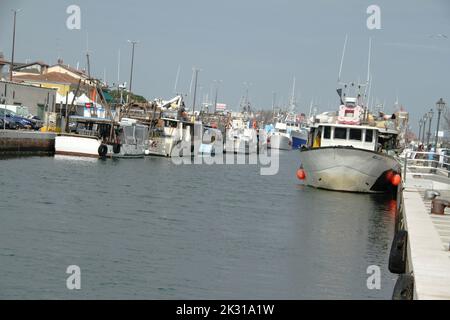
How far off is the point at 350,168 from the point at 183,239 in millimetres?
18818

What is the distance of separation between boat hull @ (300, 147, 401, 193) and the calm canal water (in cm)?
74

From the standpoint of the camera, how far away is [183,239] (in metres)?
24.2

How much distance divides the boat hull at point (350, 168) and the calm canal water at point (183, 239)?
2.43ft

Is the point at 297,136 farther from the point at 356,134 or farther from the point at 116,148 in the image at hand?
the point at 356,134

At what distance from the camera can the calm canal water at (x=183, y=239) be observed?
58.9 ft

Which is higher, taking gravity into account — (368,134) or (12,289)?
(368,134)

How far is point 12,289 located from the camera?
16.7 m

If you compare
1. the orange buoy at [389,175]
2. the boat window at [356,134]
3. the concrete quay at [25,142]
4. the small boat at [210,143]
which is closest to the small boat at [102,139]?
the concrete quay at [25,142]

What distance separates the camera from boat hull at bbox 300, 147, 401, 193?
40.6 metres

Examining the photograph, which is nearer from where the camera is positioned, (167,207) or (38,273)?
(38,273)

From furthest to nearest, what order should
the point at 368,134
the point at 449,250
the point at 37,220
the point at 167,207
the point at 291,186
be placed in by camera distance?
1. the point at 291,186
2. the point at 368,134
3. the point at 167,207
4. the point at 37,220
5. the point at 449,250
